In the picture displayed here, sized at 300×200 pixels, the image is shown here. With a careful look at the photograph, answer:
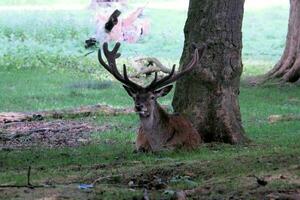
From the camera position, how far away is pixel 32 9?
34.0 m

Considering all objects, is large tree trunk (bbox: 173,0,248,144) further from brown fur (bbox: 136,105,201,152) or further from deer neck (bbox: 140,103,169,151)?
deer neck (bbox: 140,103,169,151)

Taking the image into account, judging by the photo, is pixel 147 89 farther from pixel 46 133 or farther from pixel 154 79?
pixel 46 133

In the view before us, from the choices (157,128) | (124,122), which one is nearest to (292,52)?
(124,122)

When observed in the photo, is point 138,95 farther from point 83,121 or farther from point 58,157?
point 83,121

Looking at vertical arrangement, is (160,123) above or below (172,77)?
below

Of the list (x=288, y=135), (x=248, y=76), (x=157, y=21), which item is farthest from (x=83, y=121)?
(x=157, y=21)

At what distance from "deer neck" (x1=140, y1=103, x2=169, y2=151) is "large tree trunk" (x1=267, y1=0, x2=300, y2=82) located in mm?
12447

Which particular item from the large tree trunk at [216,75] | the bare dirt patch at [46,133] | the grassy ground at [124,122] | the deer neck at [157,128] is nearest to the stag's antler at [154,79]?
the deer neck at [157,128]

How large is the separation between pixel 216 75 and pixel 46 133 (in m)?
3.59

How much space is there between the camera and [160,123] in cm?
1032

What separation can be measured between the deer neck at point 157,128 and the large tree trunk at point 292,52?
12447mm

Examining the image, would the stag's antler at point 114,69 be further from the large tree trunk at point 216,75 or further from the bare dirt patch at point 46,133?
the bare dirt patch at point 46,133

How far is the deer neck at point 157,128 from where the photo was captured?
400 inches

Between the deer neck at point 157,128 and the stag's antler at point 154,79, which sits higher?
the stag's antler at point 154,79
